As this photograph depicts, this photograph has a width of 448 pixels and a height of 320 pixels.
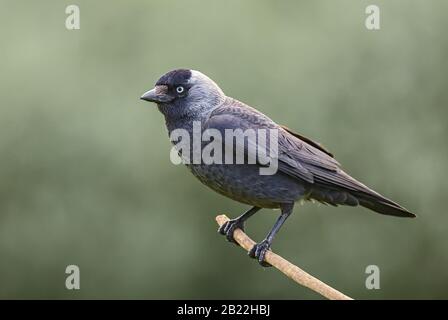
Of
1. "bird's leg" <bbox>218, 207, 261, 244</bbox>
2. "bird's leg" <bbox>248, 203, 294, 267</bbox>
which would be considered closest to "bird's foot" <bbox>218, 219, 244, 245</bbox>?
"bird's leg" <bbox>218, 207, 261, 244</bbox>

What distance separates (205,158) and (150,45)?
3.05 m

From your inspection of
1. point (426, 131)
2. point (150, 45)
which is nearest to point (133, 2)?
point (150, 45)

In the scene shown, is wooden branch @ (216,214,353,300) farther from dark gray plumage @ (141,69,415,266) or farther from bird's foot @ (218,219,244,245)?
dark gray plumage @ (141,69,415,266)

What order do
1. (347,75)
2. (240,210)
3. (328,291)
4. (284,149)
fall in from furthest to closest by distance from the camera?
(347,75) → (240,210) → (284,149) → (328,291)

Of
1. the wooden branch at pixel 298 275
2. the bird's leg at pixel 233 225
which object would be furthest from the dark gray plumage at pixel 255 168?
the bird's leg at pixel 233 225

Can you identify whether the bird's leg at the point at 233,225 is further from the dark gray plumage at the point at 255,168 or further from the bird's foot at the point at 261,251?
the bird's foot at the point at 261,251

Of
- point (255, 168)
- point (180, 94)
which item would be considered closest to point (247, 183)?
point (255, 168)

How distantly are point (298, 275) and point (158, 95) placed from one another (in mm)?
1591

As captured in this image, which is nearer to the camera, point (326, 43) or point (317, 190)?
point (317, 190)

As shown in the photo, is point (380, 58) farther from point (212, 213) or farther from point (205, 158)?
point (205, 158)

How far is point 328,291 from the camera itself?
14.9 ft

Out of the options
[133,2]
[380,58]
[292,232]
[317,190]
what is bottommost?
[292,232]

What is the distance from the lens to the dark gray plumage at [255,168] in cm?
562

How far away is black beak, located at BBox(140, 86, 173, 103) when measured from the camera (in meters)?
5.62
